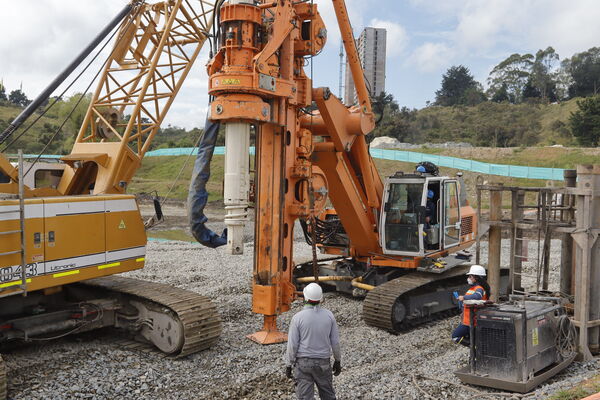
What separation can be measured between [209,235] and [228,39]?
2.70 m

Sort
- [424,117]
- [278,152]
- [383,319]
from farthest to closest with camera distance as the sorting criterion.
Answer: [424,117] < [383,319] < [278,152]

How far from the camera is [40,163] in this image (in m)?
8.27

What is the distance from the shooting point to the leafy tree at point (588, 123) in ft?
158

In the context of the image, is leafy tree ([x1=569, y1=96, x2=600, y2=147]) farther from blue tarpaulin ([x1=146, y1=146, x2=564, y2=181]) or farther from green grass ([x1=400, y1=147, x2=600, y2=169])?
blue tarpaulin ([x1=146, y1=146, x2=564, y2=181])

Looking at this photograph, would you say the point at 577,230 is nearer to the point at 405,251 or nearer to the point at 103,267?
the point at 405,251

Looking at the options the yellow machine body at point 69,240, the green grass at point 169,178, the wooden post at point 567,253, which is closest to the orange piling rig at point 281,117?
the yellow machine body at point 69,240

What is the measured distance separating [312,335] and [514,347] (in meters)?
2.59

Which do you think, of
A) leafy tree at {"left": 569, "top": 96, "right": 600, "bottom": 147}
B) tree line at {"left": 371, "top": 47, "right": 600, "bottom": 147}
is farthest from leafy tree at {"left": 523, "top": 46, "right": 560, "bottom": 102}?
leafy tree at {"left": 569, "top": 96, "right": 600, "bottom": 147}

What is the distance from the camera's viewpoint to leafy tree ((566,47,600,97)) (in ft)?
257

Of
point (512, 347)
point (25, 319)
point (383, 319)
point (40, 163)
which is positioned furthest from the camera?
point (383, 319)

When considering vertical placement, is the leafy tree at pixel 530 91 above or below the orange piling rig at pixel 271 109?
above

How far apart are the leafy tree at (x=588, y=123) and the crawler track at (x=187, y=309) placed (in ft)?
158

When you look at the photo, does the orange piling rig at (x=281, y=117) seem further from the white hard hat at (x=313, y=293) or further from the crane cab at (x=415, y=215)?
the white hard hat at (x=313, y=293)

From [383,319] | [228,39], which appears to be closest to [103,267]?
[228,39]
